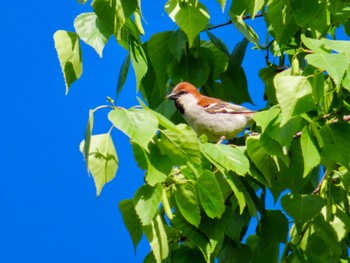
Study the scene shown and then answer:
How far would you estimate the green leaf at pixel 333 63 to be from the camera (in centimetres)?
169

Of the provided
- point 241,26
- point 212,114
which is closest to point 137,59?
point 241,26

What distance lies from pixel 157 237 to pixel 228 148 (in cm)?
26

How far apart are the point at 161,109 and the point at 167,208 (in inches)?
31.7

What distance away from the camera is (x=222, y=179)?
6.73 feet

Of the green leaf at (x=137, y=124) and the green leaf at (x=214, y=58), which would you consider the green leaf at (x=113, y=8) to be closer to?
the green leaf at (x=137, y=124)

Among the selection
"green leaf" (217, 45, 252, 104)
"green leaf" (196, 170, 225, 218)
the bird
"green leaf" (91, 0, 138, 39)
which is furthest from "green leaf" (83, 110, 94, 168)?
the bird

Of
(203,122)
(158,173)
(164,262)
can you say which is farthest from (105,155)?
(203,122)

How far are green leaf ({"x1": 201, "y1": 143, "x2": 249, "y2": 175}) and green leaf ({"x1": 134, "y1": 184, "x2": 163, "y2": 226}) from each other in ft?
0.52

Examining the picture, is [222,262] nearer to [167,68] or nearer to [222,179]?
[222,179]

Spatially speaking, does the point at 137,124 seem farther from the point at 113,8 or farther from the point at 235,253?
the point at 235,253

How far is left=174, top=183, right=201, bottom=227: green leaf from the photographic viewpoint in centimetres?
183

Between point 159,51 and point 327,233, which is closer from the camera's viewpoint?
point 327,233

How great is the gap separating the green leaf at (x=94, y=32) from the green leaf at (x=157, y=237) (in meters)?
0.48

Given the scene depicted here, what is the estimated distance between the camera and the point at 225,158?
74.2 inches
